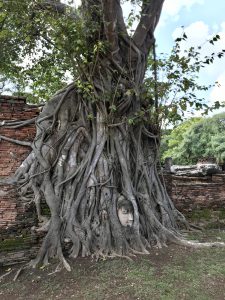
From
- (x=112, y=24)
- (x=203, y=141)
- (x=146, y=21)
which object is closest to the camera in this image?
(x=112, y=24)

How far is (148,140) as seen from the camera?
18.2 feet

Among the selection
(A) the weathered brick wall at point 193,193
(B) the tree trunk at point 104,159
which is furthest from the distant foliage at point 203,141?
(B) the tree trunk at point 104,159

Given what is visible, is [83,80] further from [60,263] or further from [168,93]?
[60,263]

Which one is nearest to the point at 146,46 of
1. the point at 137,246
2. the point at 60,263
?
the point at 137,246

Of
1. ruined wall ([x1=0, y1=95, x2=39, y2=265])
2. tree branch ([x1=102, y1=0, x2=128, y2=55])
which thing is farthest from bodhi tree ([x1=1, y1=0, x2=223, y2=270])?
ruined wall ([x1=0, y1=95, x2=39, y2=265])

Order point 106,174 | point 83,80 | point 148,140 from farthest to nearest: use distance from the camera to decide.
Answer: point 148,140 → point 83,80 → point 106,174

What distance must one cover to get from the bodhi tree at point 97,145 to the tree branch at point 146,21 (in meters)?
0.02

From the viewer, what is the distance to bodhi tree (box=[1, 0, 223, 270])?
4168 mm

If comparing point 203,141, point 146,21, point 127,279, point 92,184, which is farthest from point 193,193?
point 203,141

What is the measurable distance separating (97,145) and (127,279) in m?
2.04

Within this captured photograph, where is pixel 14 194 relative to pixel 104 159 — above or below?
below

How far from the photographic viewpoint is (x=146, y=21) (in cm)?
545

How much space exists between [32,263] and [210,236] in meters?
2.72

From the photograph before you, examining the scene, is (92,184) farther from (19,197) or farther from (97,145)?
(19,197)
